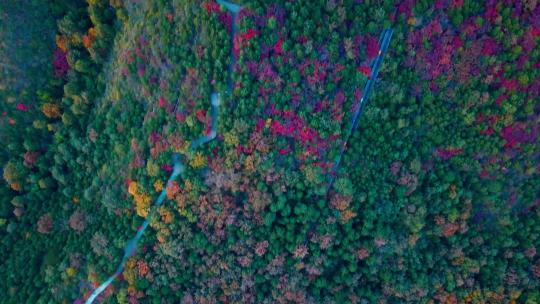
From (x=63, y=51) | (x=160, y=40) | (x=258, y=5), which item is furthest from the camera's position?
(x=63, y=51)

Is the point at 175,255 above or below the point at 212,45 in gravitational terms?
below

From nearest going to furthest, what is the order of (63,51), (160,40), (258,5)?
1. (258,5)
2. (160,40)
3. (63,51)

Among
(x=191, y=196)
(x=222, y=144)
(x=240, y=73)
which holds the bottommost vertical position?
(x=191, y=196)

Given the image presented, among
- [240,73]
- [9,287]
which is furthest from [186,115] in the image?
[9,287]

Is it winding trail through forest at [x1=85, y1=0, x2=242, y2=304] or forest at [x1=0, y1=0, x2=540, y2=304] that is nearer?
forest at [x1=0, y1=0, x2=540, y2=304]

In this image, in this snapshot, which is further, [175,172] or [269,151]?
[175,172]

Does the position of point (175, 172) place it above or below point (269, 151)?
below

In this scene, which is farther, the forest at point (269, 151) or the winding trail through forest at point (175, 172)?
the winding trail through forest at point (175, 172)

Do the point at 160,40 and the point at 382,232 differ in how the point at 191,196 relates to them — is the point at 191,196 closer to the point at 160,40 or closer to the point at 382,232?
the point at 160,40
